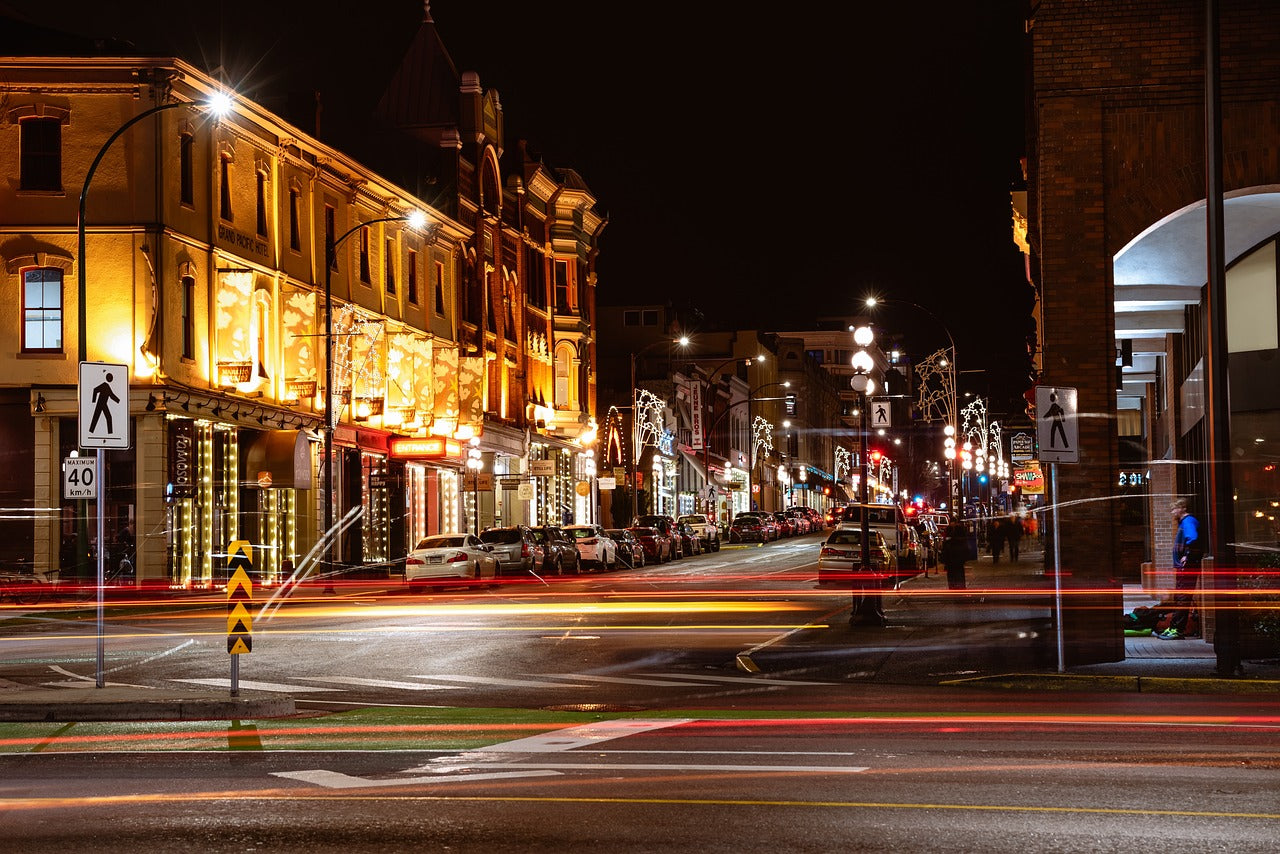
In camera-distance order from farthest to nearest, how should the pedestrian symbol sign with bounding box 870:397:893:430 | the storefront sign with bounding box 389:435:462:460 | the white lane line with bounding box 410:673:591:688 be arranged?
the storefront sign with bounding box 389:435:462:460 < the pedestrian symbol sign with bounding box 870:397:893:430 < the white lane line with bounding box 410:673:591:688

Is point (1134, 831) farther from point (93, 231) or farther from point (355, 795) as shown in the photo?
point (93, 231)

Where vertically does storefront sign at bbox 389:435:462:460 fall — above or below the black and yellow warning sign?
above

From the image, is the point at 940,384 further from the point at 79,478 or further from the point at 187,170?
the point at 79,478

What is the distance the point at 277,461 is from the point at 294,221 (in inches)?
301

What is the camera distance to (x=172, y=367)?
3875 cm

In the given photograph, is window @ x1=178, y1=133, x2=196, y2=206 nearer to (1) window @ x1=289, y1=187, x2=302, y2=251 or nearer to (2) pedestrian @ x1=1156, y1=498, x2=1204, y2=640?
(1) window @ x1=289, y1=187, x2=302, y2=251

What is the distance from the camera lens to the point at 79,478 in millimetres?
28453

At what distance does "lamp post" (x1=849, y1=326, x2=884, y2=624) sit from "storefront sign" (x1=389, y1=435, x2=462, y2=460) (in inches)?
1058

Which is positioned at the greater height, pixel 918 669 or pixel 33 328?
pixel 33 328

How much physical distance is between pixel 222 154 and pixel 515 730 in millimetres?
31437

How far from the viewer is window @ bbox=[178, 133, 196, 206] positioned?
131 feet

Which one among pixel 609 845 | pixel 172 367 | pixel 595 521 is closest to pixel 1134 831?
pixel 609 845

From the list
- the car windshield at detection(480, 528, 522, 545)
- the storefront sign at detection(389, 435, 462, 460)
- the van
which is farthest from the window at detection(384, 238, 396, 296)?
the van

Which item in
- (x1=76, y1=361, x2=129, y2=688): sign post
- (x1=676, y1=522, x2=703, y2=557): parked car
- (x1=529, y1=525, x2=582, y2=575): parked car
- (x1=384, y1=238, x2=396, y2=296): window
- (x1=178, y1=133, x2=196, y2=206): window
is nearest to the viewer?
(x1=76, y1=361, x2=129, y2=688): sign post
